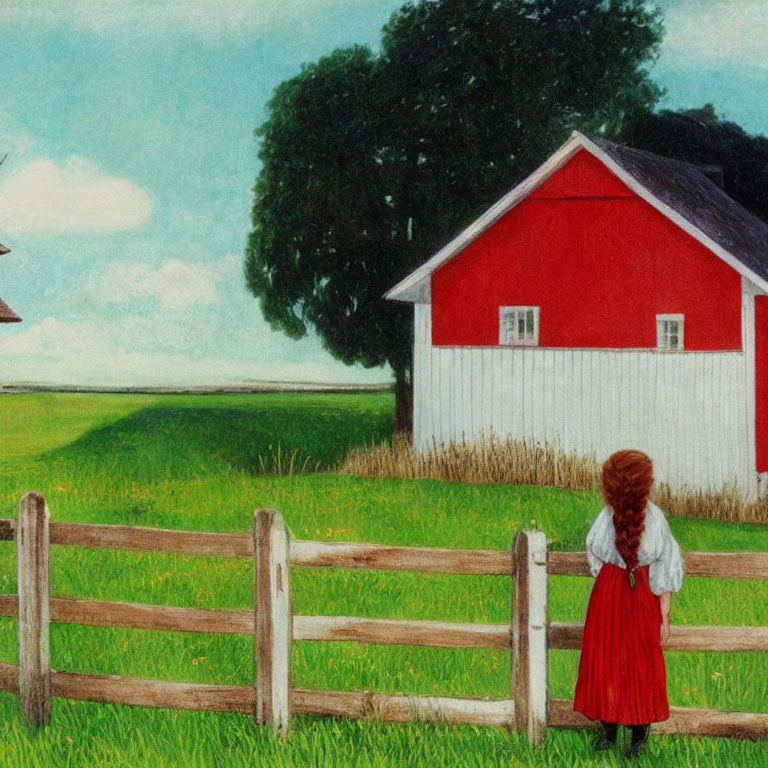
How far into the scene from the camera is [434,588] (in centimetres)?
1033

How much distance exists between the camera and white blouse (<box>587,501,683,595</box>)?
5.87m

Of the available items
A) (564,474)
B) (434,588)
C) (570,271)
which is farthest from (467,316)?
(434,588)

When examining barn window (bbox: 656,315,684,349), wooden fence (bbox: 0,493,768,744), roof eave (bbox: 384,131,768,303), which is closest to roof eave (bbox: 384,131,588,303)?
roof eave (bbox: 384,131,768,303)

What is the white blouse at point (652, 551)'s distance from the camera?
231 inches

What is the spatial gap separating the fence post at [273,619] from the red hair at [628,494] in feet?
5.31

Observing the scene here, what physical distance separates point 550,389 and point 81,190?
7.05m

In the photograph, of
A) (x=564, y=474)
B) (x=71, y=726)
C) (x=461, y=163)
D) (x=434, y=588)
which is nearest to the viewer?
(x=71, y=726)

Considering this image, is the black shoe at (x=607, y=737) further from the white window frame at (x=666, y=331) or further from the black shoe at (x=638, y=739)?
the white window frame at (x=666, y=331)

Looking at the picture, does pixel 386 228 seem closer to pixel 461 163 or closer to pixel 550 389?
pixel 461 163

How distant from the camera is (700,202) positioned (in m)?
19.3

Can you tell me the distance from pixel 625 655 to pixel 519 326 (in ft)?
41.7

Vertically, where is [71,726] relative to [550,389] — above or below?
below

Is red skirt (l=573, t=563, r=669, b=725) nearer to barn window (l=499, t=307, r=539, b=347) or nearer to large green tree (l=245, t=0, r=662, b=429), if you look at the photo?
barn window (l=499, t=307, r=539, b=347)

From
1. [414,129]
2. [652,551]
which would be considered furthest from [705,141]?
[652,551]
